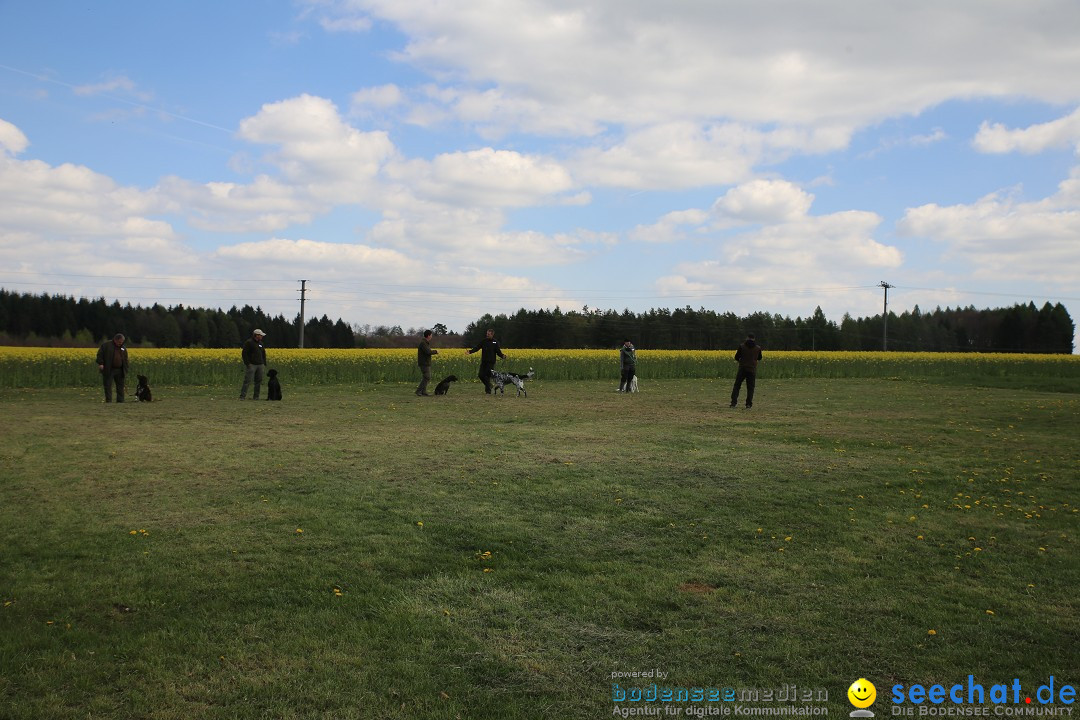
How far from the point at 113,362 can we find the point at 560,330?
184ft

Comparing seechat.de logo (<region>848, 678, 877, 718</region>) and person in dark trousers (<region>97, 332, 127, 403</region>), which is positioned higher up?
person in dark trousers (<region>97, 332, 127, 403</region>)

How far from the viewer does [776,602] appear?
5.08m

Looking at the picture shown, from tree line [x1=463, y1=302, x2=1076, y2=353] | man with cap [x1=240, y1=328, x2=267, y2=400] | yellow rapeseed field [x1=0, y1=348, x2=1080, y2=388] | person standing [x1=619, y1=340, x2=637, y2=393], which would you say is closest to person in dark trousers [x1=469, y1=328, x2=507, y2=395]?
person standing [x1=619, y1=340, x2=637, y2=393]

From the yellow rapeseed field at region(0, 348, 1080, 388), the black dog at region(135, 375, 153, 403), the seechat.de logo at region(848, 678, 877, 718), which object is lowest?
the seechat.de logo at region(848, 678, 877, 718)

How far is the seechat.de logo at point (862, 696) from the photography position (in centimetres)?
366

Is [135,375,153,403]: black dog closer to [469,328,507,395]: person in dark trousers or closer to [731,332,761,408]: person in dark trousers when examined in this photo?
[469,328,507,395]: person in dark trousers

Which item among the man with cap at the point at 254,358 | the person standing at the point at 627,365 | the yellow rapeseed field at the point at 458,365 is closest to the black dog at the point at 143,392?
the man with cap at the point at 254,358

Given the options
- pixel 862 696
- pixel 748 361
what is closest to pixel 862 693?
pixel 862 696

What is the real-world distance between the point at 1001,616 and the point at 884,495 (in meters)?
3.74

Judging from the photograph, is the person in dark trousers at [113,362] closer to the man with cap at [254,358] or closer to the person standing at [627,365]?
the man with cap at [254,358]

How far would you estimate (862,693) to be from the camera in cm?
380

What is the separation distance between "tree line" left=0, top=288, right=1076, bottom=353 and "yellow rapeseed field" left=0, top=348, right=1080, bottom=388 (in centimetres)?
2076

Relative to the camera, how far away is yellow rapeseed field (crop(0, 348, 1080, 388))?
25453 mm

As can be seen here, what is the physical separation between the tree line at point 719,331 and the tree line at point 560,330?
4.4 inches
